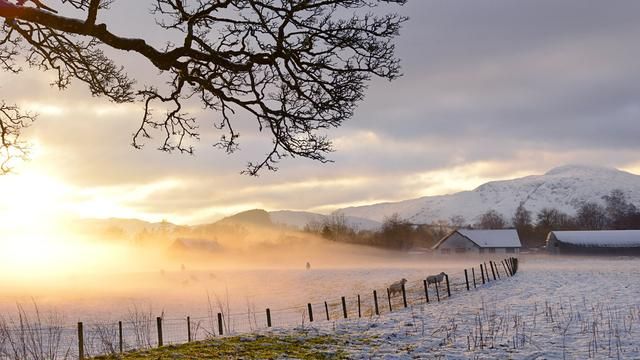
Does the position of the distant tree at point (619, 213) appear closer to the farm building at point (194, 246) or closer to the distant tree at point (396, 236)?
the distant tree at point (396, 236)

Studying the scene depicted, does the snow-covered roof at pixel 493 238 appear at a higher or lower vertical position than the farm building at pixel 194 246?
lower

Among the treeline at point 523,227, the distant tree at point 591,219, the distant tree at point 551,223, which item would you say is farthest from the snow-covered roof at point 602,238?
the distant tree at point 591,219

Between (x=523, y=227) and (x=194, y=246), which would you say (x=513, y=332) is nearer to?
(x=523, y=227)

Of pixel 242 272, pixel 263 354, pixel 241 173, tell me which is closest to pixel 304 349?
pixel 263 354

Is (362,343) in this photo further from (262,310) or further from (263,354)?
(262,310)

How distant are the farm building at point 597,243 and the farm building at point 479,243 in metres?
12.7

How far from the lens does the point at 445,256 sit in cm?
11381

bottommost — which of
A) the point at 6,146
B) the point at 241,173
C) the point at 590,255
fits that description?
the point at 590,255

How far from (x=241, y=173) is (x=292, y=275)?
7197cm

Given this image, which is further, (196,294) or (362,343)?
(196,294)

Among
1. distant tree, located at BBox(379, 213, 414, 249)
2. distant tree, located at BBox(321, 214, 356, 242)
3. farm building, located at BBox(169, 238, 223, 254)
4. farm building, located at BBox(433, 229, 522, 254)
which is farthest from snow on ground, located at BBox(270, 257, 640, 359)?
farm building, located at BBox(169, 238, 223, 254)

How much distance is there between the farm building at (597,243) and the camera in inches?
4048

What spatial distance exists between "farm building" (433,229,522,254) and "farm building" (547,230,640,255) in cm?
1270

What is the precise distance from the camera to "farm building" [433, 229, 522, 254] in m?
121
